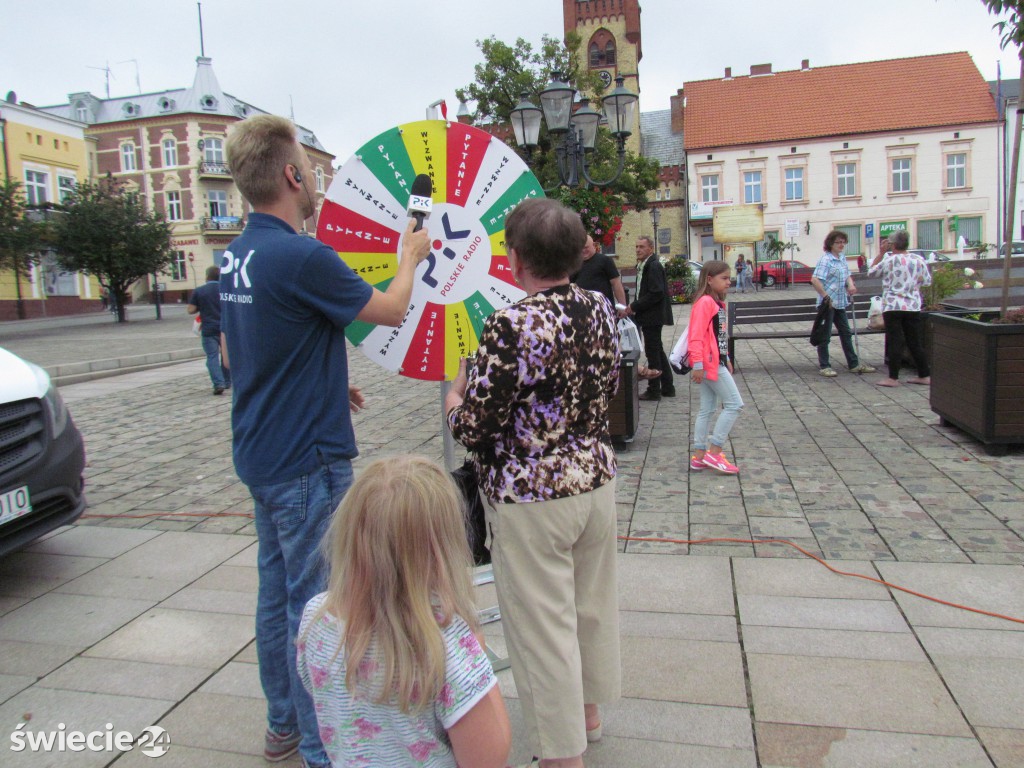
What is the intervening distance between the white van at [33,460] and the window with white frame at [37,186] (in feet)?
122

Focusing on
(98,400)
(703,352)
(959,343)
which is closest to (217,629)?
(703,352)

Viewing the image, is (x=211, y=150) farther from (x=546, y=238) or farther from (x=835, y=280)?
Answer: (x=546, y=238)

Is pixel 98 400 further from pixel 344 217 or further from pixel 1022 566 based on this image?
pixel 1022 566

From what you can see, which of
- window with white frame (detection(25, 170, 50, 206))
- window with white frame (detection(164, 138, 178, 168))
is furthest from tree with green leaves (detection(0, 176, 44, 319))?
window with white frame (detection(164, 138, 178, 168))

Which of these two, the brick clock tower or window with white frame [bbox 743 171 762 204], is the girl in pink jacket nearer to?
window with white frame [bbox 743 171 762 204]

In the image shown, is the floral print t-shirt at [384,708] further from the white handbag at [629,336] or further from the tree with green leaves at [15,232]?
the tree with green leaves at [15,232]

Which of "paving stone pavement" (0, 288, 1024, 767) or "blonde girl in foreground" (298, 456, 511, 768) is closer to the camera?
"blonde girl in foreground" (298, 456, 511, 768)

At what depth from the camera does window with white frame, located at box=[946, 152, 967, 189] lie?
141 feet

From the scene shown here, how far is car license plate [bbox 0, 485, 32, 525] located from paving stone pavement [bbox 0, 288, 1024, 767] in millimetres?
435

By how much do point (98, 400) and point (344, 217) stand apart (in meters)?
8.92

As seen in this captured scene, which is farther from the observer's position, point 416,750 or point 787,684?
point 787,684

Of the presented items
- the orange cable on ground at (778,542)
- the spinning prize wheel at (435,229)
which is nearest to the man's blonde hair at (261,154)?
the spinning prize wheel at (435,229)

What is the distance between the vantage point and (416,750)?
58.9 inches

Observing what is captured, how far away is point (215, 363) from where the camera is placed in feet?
32.8
